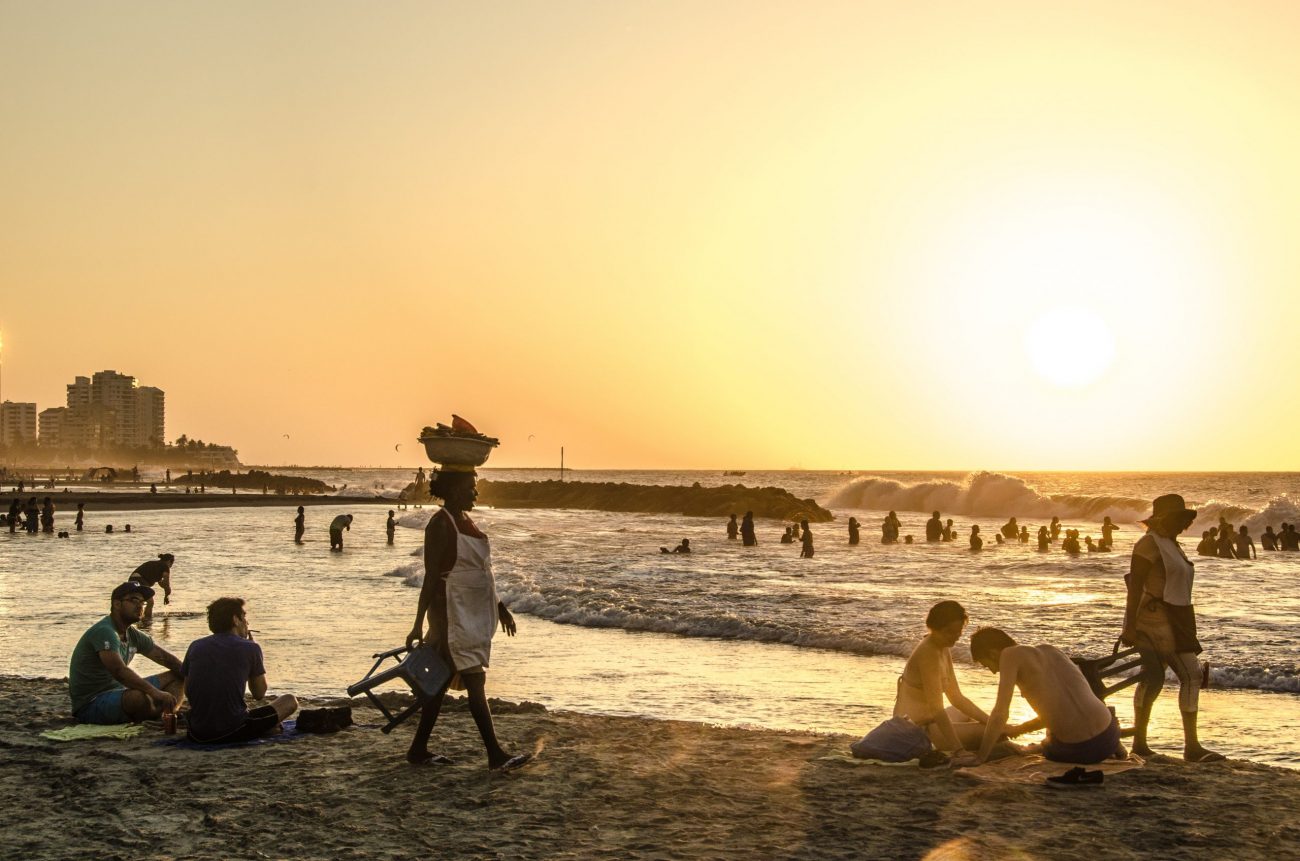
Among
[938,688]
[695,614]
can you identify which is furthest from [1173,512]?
[695,614]

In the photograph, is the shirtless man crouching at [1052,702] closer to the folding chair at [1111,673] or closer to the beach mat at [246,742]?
the folding chair at [1111,673]

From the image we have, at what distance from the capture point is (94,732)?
895 centimetres

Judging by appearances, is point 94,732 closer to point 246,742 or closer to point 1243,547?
point 246,742

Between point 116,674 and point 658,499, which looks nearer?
point 116,674

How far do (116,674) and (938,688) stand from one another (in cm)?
656

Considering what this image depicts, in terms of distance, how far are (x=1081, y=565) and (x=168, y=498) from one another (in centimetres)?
7136

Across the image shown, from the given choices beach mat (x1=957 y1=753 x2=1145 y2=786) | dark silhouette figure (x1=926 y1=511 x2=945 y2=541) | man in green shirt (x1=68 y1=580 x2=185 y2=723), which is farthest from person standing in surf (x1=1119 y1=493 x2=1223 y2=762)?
dark silhouette figure (x1=926 y1=511 x2=945 y2=541)

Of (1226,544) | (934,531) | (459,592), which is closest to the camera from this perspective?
(459,592)

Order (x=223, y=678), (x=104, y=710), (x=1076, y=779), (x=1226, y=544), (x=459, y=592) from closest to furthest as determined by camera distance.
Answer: (x=459, y=592) → (x=1076, y=779) → (x=223, y=678) → (x=104, y=710) → (x=1226, y=544)

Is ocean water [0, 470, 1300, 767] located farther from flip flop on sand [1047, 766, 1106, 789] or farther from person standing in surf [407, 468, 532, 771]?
person standing in surf [407, 468, 532, 771]

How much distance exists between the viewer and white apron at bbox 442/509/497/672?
7.39m

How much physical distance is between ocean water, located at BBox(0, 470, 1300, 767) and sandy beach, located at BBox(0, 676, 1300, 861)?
2.75m

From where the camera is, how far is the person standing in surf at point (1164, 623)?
339 inches

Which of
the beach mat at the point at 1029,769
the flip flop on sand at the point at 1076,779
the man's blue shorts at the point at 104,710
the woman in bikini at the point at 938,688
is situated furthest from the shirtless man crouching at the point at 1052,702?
the man's blue shorts at the point at 104,710
